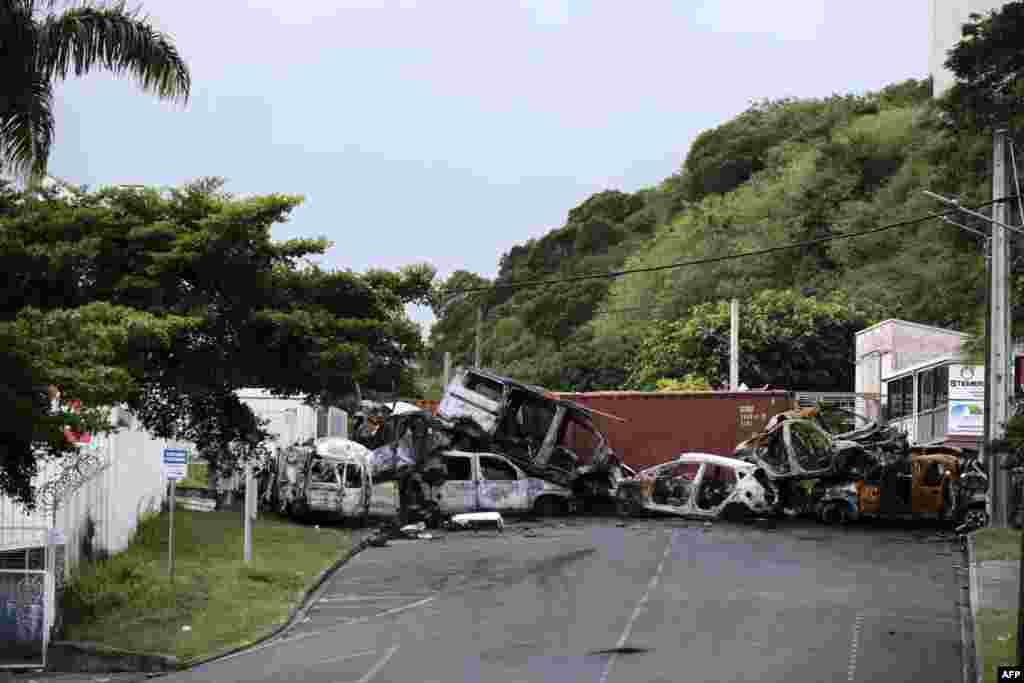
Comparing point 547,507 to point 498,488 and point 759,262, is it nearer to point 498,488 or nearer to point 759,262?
point 498,488

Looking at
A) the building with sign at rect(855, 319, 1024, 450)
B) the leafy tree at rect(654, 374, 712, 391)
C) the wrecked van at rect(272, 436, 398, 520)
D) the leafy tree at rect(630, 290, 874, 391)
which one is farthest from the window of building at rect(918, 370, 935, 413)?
the wrecked van at rect(272, 436, 398, 520)

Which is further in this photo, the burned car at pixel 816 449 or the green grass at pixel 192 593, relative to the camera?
the burned car at pixel 816 449

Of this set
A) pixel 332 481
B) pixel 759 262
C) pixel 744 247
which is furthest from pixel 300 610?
pixel 744 247

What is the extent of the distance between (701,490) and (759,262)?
49575 millimetres

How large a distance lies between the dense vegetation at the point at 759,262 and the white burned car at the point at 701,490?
8.59m

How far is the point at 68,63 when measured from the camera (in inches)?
635

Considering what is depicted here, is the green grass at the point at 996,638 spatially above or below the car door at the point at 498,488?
below

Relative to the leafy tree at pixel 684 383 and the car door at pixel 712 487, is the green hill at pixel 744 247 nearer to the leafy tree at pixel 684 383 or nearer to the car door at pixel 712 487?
the leafy tree at pixel 684 383

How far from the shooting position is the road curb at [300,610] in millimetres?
18828

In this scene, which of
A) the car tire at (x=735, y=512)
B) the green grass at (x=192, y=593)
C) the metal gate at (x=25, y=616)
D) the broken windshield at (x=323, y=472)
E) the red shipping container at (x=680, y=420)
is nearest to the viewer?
the metal gate at (x=25, y=616)

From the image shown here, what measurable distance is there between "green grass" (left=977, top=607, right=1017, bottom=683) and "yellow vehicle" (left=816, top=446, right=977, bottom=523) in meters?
8.96

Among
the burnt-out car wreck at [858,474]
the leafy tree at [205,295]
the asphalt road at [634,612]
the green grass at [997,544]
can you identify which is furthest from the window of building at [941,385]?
the leafy tree at [205,295]

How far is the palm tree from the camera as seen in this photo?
15.8 m

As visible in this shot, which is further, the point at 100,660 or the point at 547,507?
the point at 547,507
